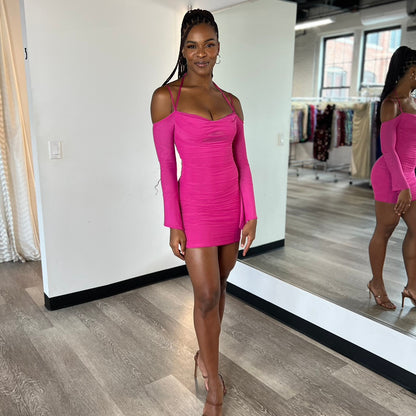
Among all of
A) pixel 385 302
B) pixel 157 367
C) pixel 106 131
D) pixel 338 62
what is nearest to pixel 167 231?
pixel 106 131

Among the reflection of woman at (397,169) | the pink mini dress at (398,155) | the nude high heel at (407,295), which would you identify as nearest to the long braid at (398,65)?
the reflection of woman at (397,169)

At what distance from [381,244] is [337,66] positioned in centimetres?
126

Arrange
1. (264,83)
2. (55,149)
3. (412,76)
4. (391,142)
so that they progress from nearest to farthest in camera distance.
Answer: (412,76) < (391,142) < (55,149) < (264,83)

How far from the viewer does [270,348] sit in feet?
7.45

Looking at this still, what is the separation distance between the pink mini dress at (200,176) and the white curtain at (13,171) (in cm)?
225

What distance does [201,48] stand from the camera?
60.8 inches

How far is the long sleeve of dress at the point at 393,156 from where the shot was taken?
205 centimetres

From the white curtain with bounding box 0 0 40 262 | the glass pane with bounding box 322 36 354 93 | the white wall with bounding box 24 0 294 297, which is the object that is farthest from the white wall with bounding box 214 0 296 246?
the white curtain with bounding box 0 0 40 262

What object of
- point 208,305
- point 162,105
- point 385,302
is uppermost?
point 162,105

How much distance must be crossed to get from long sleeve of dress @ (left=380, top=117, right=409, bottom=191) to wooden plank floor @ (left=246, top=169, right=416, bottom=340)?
21cm

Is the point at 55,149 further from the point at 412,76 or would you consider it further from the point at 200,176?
the point at 412,76

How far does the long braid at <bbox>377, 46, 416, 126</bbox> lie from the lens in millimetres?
1945

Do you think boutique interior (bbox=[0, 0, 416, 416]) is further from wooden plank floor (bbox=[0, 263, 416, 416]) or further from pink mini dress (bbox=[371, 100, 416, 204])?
pink mini dress (bbox=[371, 100, 416, 204])

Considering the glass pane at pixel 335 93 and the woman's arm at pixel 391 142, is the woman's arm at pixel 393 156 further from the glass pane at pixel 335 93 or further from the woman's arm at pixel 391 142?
the glass pane at pixel 335 93
